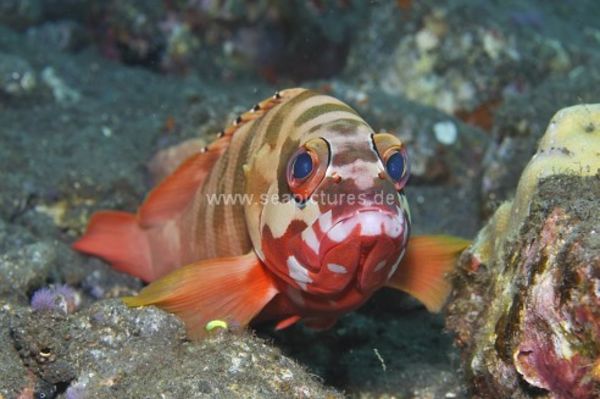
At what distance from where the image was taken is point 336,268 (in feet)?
9.32

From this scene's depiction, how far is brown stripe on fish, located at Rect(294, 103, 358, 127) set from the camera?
10.8 feet

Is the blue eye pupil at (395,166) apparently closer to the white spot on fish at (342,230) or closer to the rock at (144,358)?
the white spot on fish at (342,230)

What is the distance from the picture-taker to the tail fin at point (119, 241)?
15.6ft

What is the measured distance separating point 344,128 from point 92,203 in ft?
10.9

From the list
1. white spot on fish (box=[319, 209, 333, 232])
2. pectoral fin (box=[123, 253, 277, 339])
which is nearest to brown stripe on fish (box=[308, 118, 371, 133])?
white spot on fish (box=[319, 209, 333, 232])

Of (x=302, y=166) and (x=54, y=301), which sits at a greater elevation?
(x=302, y=166)

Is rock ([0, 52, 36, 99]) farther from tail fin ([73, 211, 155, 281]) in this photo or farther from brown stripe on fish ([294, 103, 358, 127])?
brown stripe on fish ([294, 103, 358, 127])

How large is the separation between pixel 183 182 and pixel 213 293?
1.32 meters

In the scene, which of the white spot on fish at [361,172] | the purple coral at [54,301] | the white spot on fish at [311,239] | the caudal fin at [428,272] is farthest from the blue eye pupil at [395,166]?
the purple coral at [54,301]

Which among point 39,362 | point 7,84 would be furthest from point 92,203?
point 39,362

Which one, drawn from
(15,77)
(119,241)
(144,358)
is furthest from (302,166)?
(15,77)

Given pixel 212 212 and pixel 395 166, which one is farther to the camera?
pixel 212 212

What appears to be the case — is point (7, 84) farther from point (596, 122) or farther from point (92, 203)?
point (596, 122)

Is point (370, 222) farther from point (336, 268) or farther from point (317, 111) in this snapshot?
point (317, 111)
